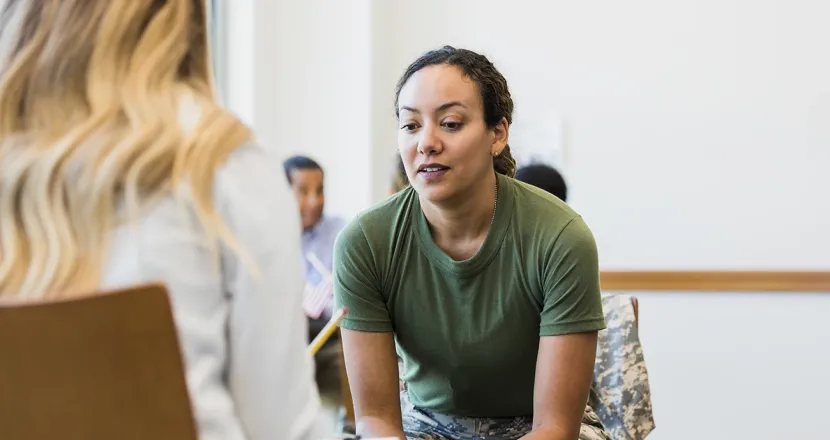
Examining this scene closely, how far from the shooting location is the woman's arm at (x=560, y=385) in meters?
1.57

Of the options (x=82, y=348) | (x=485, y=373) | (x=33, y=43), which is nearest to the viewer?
(x=82, y=348)

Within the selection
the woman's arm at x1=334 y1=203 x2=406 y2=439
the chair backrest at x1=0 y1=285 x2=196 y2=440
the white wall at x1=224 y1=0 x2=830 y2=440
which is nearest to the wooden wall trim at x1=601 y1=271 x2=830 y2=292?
the white wall at x1=224 y1=0 x2=830 y2=440

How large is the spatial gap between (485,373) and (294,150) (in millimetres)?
2215

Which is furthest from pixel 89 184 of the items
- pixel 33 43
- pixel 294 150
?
pixel 294 150

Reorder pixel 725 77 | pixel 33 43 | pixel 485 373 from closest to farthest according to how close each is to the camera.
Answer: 1. pixel 33 43
2. pixel 485 373
3. pixel 725 77

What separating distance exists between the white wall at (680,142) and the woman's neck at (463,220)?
6.67 ft

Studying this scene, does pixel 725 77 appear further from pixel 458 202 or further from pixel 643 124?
pixel 458 202

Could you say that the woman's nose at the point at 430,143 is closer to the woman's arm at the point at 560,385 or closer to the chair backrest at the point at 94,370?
the woman's arm at the point at 560,385

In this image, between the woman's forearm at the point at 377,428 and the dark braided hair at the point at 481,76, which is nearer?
the woman's forearm at the point at 377,428

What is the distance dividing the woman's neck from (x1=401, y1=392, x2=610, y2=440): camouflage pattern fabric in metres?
0.30

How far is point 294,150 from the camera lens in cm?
371

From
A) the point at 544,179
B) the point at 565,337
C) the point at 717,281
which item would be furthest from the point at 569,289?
the point at 717,281

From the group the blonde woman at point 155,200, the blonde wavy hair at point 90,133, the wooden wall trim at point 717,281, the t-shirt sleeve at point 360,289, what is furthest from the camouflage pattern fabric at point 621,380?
the wooden wall trim at point 717,281

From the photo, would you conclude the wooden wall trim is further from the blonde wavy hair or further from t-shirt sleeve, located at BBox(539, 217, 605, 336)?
the blonde wavy hair
